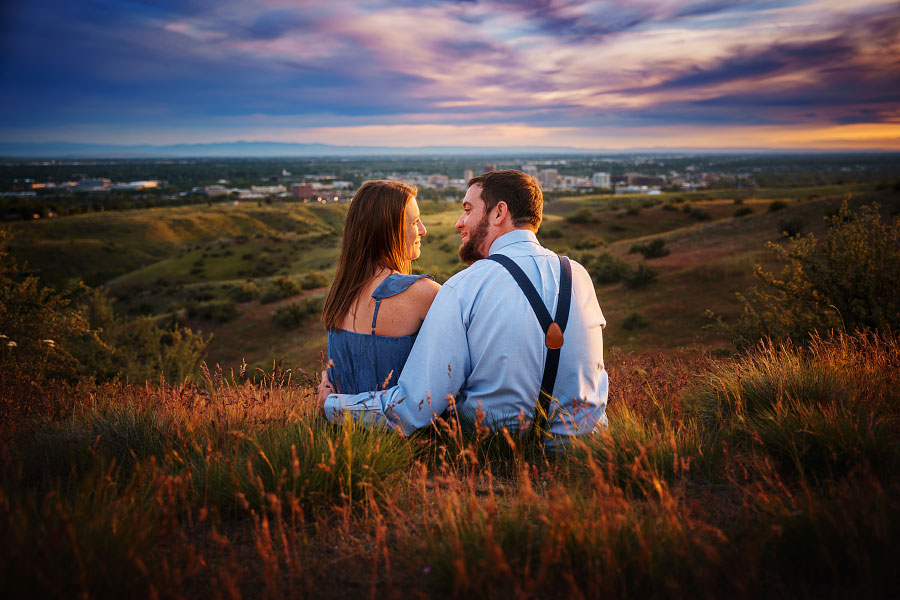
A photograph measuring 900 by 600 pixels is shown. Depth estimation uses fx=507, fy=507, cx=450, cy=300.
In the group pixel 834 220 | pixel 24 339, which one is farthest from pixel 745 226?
pixel 24 339

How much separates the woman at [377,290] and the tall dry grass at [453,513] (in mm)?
536

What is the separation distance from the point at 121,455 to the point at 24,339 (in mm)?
12723

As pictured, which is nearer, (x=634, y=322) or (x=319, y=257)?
(x=634, y=322)

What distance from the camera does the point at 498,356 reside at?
3.10 m

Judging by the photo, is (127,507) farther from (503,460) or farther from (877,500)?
(877,500)

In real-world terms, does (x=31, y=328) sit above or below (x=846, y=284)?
below

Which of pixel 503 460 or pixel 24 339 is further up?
pixel 503 460

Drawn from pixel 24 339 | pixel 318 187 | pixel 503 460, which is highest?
pixel 318 187

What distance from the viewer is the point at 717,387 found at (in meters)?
4.21

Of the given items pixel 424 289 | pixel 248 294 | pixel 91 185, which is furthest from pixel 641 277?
pixel 91 185

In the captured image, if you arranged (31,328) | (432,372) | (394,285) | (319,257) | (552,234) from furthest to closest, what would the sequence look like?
(319,257) → (552,234) → (31,328) → (394,285) → (432,372)

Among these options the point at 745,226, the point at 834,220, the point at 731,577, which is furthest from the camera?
the point at 745,226

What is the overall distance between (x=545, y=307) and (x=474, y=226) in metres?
0.81

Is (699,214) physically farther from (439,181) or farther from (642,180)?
(439,181)
